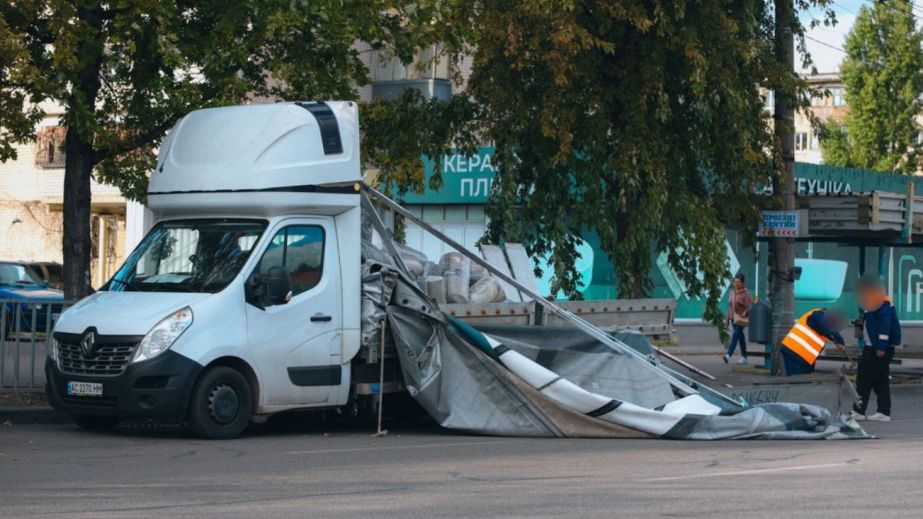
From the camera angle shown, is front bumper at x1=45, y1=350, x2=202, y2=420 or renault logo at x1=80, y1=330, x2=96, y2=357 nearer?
front bumper at x1=45, y1=350, x2=202, y2=420

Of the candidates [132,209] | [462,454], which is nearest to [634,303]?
[462,454]

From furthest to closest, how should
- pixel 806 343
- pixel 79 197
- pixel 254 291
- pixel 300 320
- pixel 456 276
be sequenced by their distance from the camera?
1. pixel 806 343
2. pixel 79 197
3. pixel 456 276
4. pixel 300 320
5. pixel 254 291

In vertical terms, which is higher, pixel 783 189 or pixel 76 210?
pixel 783 189

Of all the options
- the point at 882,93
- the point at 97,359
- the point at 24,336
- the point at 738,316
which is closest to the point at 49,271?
the point at 738,316

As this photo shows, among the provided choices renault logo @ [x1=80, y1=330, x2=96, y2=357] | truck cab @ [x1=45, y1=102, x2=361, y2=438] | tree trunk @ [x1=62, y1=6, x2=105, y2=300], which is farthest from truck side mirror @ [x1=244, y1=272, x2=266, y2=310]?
tree trunk @ [x1=62, y1=6, x2=105, y2=300]

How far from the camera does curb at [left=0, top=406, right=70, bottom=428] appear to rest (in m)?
14.9

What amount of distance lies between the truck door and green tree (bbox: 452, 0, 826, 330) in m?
6.52

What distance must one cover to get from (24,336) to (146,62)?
3.19 meters

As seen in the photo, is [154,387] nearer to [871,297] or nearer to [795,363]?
[871,297]

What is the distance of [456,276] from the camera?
1488 cm

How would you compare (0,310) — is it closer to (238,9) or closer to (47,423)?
(47,423)

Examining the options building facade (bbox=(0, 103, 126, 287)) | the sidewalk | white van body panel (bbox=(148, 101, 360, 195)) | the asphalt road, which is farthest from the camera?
building facade (bbox=(0, 103, 126, 287))

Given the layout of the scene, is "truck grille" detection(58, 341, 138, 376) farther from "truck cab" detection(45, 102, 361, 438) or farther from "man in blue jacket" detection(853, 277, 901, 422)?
"man in blue jacket" detection(853, 277, 901, 422)

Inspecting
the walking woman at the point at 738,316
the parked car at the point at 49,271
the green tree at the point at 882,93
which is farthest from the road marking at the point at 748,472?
the green tree at the point at 882,93
